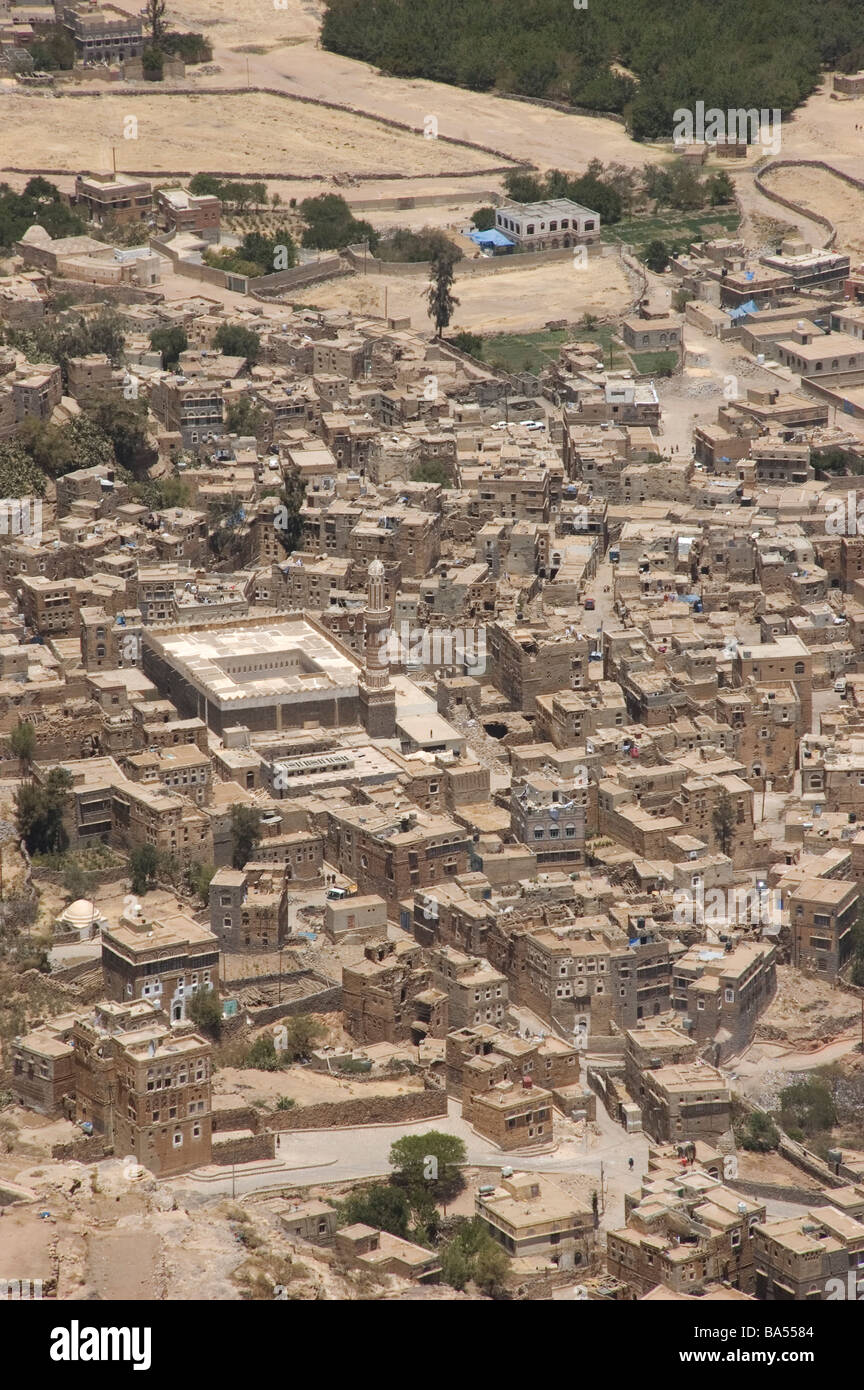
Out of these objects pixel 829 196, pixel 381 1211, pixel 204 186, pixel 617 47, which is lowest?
pixel 381 1211

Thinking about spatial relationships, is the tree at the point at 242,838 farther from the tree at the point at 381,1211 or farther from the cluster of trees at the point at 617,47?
the cluster of trees at the point at 617,47

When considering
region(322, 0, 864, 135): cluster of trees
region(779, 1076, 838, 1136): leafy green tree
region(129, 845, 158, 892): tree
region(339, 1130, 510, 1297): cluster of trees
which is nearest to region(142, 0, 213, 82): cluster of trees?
region(322, 0, 864, 135): cluster of trees

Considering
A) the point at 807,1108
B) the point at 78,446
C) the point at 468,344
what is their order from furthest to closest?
the point at 468,344, the point at 78,446, the point at 807,1108

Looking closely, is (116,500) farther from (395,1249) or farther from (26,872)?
(395,1249)

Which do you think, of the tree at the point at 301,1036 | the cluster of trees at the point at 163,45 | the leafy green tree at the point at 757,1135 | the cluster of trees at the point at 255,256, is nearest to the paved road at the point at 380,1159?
the leafy green tree at the point at 757,1135

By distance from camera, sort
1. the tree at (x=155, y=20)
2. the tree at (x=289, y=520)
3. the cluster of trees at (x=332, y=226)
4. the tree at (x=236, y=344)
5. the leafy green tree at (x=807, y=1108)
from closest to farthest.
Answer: the leafy green tree at (x=807, y=1108) → the tree at (x=289, y=520) → the tree at (x=236, y=344) → the cluster of trees at (x=332, y=226) → the tree at (x=155, y=20)

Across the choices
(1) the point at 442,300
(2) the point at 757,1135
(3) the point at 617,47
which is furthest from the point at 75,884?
(3) the point at 617,47

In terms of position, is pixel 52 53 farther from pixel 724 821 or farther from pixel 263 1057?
pixel 263 1057
